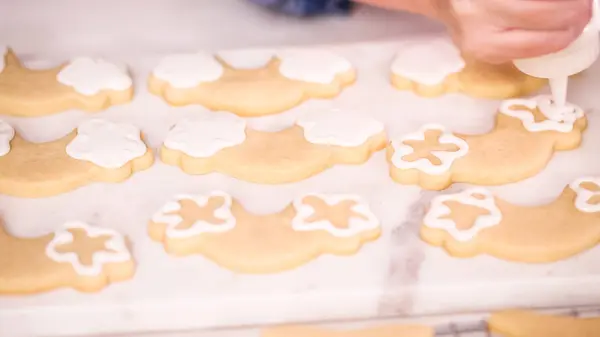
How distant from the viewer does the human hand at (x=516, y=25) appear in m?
0.59

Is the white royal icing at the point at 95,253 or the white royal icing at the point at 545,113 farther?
the white royal icing at the point at 545,113

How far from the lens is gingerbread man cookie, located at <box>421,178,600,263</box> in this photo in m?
0.55

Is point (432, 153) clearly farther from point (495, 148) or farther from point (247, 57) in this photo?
point (247, 57)

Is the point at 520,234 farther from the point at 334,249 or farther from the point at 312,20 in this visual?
the point at 312,20

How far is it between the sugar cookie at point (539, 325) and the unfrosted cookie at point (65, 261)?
0.78 feet

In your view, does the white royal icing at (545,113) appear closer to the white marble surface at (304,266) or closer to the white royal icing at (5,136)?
the white marble surface at (304,266)

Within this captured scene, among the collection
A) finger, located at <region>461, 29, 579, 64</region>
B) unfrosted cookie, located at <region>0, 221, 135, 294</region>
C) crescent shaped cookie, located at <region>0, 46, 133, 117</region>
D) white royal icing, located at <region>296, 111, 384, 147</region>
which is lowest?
unfrosted cookie, located at <region>0, 221, 135, 294</region>

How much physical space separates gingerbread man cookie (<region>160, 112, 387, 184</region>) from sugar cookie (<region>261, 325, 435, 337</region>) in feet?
0.45

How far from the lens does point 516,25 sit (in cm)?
61

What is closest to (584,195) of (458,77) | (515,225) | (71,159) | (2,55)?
(515,225)

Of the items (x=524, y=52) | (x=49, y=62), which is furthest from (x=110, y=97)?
(x=524, y=52)

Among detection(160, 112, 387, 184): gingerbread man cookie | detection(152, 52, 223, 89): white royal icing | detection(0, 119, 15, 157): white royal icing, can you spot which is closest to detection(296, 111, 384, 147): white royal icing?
detection(160, 112, 387, 184): gingerbread man cookie

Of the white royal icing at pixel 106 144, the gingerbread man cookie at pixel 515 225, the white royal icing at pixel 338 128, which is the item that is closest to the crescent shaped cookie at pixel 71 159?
the white royal icing at pixel 106 144

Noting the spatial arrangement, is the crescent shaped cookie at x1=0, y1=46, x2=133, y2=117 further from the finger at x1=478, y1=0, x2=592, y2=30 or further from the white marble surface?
the finger at x1=478, y1=0, x2=592, y2=30
